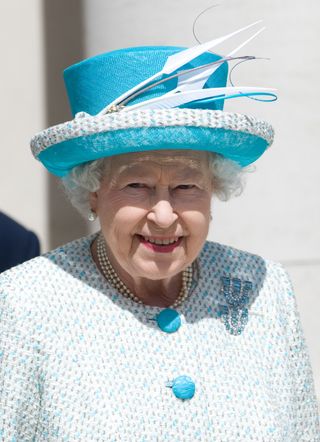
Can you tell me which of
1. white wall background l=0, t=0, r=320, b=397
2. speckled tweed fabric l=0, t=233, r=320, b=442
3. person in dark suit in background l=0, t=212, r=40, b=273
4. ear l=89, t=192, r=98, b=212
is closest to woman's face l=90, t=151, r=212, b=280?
ear l=89, t=192, r=98, b=212

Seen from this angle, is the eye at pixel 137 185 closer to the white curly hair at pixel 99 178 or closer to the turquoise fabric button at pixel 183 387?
the white curly hair at pixel 99 178

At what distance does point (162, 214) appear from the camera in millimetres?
3092

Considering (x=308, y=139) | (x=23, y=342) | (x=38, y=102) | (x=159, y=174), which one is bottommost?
(x=38, y=102)

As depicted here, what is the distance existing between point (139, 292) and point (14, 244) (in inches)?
40.1

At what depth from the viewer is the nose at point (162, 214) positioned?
3.09 meters

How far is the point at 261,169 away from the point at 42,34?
177 centimetres

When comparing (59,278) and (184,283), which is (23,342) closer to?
(59,278)

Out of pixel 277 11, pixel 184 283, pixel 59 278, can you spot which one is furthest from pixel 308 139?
pixel 59 278

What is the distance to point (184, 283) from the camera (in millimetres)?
3451

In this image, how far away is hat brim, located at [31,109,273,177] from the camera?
300 centimetres

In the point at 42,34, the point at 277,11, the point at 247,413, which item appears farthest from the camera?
the point at 42,34

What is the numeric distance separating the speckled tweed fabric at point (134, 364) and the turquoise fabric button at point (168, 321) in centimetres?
2

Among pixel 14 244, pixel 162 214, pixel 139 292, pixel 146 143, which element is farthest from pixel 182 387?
pixel 14 244

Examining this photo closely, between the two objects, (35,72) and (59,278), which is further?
(35,72)
